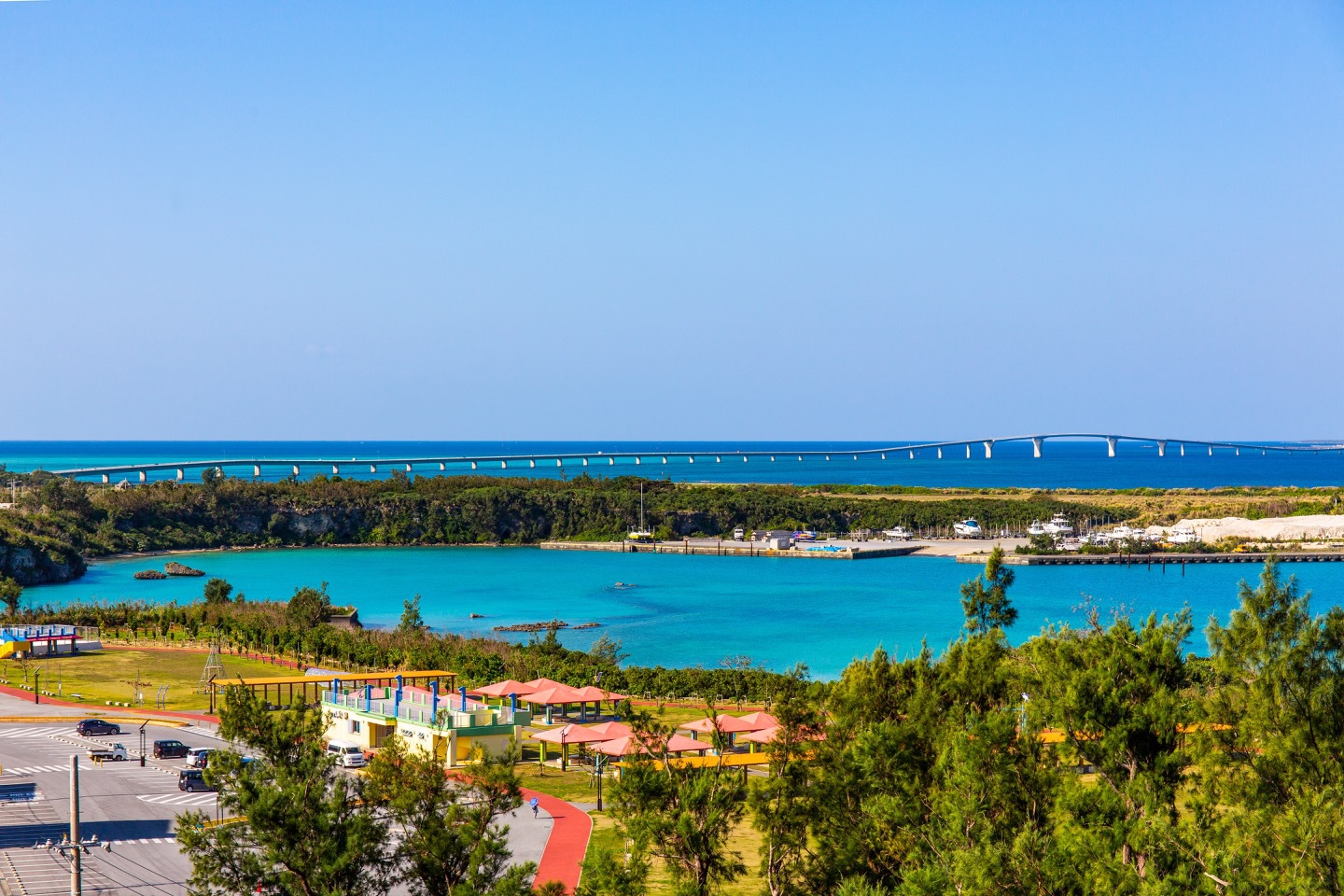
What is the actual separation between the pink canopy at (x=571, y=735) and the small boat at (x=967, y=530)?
69254 millimetres

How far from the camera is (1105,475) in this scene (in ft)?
580

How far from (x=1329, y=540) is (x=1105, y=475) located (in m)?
92.7

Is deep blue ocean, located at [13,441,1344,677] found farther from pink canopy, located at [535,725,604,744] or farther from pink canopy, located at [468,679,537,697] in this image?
pink canopy, located at [535,725,604,744]

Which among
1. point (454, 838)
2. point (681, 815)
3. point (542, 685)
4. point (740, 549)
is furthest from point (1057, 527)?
point (454, 838)

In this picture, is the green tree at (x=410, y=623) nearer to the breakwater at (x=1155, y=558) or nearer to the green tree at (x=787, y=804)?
the green tree at (x=787, y=804)

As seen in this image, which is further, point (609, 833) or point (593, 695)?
point (593, 695)

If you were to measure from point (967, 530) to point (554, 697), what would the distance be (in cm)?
6714

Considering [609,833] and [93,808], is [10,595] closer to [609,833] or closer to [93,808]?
[93,808]

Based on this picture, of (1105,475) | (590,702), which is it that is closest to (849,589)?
(590,702)

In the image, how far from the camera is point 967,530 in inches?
3816

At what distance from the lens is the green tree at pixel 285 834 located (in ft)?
52.9

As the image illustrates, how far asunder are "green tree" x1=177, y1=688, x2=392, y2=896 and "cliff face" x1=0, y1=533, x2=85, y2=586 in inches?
2304

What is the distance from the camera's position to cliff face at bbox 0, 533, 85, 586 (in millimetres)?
69625

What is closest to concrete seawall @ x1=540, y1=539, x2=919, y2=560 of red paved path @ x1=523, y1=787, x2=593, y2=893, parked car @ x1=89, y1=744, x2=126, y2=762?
parked car @ x1=89, y1=744, x2=126, y2=762
